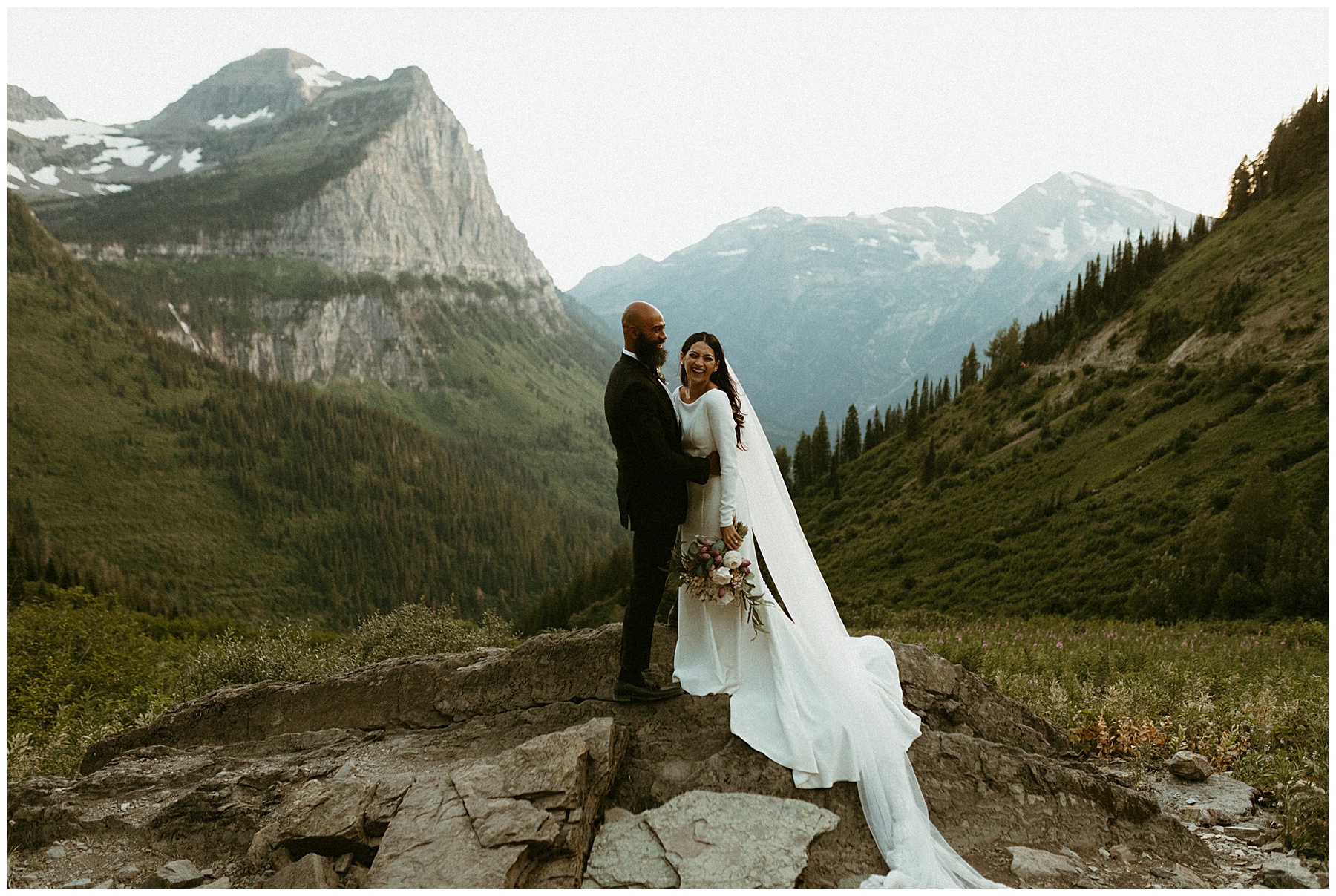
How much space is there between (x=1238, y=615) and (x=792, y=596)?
21.3 meters

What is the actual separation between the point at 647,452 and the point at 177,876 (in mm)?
4491

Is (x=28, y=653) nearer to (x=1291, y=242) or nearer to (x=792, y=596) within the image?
(x=792, y=596)

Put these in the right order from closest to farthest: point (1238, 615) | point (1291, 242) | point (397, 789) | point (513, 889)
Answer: point (513, 889) < point (397, 789) < point (1238, 615) < point (1291, 242)

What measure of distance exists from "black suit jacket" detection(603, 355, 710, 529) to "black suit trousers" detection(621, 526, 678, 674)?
12 cm

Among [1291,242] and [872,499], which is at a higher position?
[1291,242]

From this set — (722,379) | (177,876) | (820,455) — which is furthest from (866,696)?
(820,455)

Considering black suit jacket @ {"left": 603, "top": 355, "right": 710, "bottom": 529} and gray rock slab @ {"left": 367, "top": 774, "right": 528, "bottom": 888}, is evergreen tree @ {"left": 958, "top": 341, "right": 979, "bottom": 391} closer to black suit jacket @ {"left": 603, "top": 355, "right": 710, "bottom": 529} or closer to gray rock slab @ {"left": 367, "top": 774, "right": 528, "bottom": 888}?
black suit jacket @ {"left": 603, "top": 355, "right": 710, "bottom": 529}

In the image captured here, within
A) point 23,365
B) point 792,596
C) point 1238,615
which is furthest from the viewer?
point 23,365

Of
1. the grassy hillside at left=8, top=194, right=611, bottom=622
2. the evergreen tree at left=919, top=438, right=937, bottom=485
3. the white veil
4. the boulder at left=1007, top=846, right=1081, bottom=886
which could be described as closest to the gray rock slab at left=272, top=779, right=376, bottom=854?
the white veil

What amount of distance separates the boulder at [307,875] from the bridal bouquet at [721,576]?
327 centimetres

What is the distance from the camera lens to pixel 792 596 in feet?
20.8

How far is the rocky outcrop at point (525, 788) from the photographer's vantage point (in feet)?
16.0

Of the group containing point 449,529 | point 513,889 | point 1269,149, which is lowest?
point 449,529

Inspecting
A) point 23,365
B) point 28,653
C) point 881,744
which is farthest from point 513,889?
point 23,365
